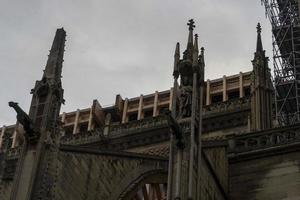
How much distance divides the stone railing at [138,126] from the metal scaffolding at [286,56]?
5068mm

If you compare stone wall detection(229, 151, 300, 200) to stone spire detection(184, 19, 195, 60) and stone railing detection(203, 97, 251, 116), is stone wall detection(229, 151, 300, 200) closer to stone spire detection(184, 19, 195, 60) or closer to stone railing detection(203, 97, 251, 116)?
stone spire detection(184, 19, 195, 60)

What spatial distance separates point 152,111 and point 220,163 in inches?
1445

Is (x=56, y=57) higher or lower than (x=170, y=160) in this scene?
higher

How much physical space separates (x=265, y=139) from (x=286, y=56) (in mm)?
17716

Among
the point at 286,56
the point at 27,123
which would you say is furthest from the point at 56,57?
the point at 286,56

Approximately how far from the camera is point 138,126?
30375mm

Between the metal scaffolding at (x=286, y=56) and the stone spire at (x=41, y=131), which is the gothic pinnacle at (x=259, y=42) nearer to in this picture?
the metal scaffolding at (x=286, y=56)

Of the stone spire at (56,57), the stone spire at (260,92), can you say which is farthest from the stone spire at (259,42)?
the stone spire at (56,57)

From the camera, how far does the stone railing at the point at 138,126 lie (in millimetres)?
29783

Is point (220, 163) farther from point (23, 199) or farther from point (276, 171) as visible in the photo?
point (23, 199)

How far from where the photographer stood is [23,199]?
13172mm

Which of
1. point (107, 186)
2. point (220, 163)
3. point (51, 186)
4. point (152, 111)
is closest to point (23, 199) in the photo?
point (51, 186)

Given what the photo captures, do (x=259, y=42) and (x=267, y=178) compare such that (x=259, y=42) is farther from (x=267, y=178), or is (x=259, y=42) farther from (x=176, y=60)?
(x=176, y=60)

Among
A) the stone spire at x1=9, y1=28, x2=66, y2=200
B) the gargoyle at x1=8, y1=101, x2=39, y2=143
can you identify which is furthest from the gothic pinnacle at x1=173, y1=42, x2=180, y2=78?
the gargoyle at x1=8, y1=101, x2=39, y2=143
